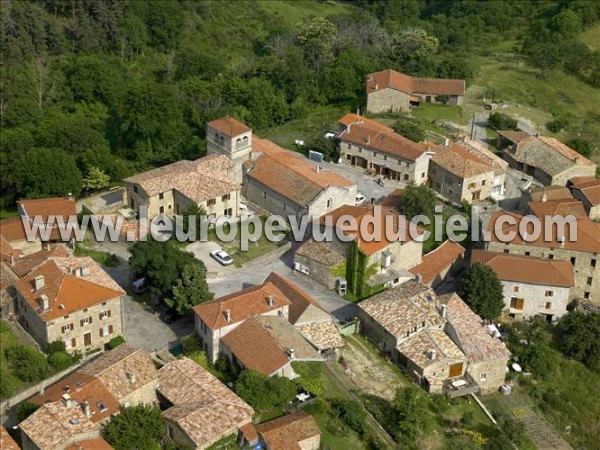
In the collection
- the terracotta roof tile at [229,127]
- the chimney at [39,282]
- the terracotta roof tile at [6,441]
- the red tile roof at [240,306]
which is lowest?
the terracotta roof tile at [6,441]

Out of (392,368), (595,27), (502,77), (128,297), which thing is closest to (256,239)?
(128,297)

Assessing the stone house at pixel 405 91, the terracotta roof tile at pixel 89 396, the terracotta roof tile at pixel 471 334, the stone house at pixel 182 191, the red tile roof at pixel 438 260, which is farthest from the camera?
the stone house at pixel 405 91

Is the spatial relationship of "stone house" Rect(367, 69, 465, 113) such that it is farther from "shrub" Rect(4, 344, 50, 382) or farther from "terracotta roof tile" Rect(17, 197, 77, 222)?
"shrub" Rect(4, 344, 50, 382)

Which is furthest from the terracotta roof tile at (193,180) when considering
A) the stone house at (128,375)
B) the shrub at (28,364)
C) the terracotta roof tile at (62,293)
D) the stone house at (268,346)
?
the stone house at (128,375)

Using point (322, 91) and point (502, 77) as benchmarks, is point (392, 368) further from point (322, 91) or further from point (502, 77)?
point (502, 77)

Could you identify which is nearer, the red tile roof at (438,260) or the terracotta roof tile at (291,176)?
the red tile roof at (438,260)

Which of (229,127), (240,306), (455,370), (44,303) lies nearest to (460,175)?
(229,127)

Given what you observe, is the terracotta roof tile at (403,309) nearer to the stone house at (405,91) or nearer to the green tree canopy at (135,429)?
the green tree canopy at (135,429)

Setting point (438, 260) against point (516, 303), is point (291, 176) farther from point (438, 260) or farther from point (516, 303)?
point (516, 303)
